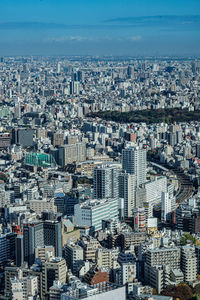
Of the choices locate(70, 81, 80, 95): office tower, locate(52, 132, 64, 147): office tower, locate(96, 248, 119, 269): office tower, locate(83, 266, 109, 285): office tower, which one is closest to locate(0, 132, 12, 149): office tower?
locate(52, 132, 64, 147): office tower

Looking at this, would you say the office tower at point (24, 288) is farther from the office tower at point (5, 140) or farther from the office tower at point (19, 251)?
the office tower at point (5, 140)

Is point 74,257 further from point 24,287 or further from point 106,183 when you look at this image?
point 106,183

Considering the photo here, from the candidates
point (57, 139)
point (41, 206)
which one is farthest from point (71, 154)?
point (41, 206)

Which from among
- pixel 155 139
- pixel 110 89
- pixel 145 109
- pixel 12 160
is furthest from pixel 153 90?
pixel 12 160

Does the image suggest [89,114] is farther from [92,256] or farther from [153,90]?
[92,256]

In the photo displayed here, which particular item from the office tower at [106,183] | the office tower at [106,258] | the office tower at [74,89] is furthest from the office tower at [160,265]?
the office tower at [74,89]

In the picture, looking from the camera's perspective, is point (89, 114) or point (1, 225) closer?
point (1, 225)

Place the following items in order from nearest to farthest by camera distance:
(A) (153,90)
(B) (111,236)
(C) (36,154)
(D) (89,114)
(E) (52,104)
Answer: (B) (111,236) < (C) (36,154) < (D) (89,114) < (E) (52,104) < (A) (153,90)
